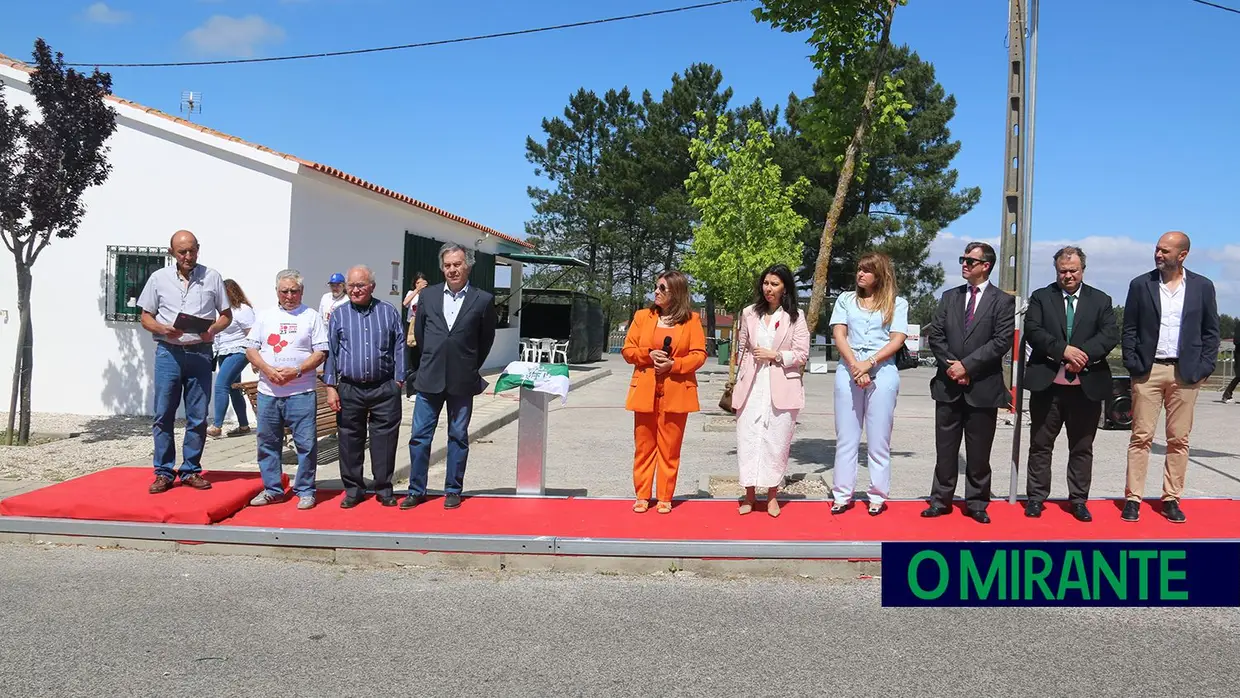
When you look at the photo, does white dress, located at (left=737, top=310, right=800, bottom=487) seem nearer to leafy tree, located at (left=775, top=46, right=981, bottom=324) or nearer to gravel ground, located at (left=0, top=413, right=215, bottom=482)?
gravel ground, located at (left=0, top=413, right=215, bottom=482)

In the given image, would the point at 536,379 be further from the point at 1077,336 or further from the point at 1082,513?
the point at 1082,513

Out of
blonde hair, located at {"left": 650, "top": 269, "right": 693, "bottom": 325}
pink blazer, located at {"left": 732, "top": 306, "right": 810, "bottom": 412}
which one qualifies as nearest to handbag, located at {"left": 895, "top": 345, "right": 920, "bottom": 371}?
pink blazer, located at {"left": 732, "top": 306, "right": 810, "bottom": 412}

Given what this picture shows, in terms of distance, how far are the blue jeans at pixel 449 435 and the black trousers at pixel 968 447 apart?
325cm

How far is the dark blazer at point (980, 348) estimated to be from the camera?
6.16 m

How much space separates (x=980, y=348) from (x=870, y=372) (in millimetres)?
723

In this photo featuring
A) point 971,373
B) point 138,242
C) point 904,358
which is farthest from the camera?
point 138,242

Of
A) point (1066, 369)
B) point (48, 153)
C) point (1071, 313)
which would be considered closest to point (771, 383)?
point (1066, 369)

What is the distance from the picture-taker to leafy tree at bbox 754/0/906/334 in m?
8.16

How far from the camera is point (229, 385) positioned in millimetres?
10039

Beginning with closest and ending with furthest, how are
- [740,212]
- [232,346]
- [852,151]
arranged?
[852,151]
[232,346]
[740,212]

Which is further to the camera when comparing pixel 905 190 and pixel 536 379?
pixel 905 190

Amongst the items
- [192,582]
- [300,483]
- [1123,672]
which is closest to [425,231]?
[300,483]

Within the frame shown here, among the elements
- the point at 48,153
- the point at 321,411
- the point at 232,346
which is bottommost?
the point at 321,411

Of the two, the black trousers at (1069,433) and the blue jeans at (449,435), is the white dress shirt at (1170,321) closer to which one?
the black trousers at (1069,433)
